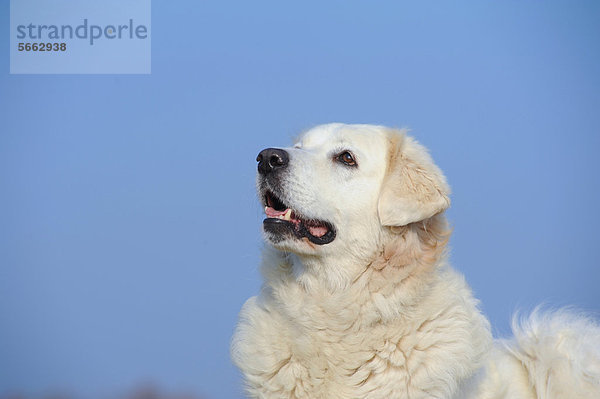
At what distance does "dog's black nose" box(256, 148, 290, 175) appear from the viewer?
5.05 meters

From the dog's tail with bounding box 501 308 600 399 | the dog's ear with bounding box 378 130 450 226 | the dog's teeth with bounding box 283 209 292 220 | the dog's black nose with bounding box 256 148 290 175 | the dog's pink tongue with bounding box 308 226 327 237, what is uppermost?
the dog's black nose with bounding box 256 148 290 175

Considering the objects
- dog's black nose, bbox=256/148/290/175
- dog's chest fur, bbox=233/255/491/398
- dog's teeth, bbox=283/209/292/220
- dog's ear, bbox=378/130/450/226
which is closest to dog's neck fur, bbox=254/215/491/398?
dog's chest fur, bbox=233/255/491/398

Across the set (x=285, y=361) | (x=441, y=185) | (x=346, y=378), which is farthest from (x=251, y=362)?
(x=441, y=185)

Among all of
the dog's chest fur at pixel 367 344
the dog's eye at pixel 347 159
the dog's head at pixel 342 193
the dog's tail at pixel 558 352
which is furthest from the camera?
the dog's tail at pixel 558 352

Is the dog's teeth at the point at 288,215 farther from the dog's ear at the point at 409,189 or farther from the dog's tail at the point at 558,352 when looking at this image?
the dog's tail at the point at 558,352

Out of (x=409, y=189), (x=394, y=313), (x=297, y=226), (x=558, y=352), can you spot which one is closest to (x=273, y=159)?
(x=297, y=226)

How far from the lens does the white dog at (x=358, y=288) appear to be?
4961 mm

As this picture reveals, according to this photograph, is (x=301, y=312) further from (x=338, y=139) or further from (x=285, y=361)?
(x=338, y=139)

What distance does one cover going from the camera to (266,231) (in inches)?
199

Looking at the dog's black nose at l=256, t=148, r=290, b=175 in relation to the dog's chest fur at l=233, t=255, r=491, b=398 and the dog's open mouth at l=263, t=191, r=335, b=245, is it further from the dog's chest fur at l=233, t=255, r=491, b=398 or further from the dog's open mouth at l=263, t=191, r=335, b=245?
the dog's chest fur at l=233, t=255, r=491, b=398

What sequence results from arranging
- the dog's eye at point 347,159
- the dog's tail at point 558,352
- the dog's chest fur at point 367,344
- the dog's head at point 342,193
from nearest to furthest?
the dog's chest fur at point 367,344 < the dog's head at point 342,193 < the dog's eye at point 347,159 < the dog's tail at point 558,352

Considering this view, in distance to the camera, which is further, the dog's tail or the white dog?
the dog's tail

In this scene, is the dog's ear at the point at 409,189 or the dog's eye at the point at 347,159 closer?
the dog's ear at the point at 409,189

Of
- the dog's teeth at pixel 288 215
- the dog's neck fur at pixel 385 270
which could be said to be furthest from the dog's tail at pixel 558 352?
the dog's teeth at pixel 288 215
